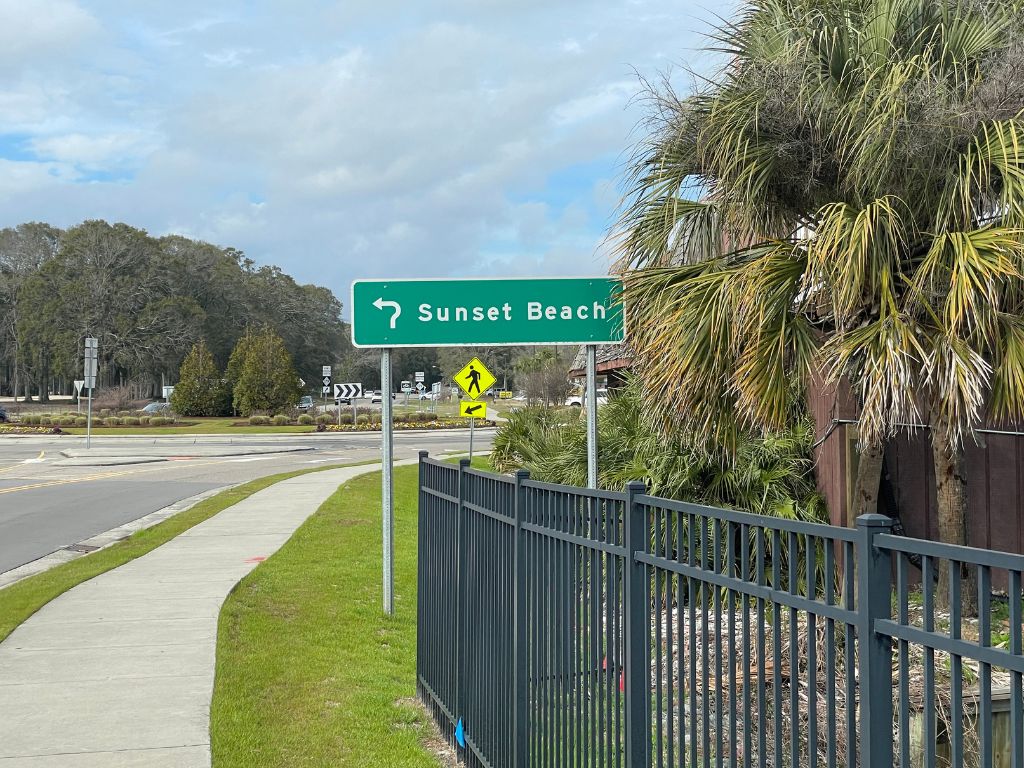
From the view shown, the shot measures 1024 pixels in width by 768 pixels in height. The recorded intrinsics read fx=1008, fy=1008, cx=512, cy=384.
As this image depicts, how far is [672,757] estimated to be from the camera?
2.92m

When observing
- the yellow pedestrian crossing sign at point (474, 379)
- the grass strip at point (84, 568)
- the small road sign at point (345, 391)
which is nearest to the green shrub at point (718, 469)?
the grass strip at point (84, 568)

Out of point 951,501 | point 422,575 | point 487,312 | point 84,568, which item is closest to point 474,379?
point 84,568

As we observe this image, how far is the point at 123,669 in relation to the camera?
6.95 m

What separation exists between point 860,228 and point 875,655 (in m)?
4.49

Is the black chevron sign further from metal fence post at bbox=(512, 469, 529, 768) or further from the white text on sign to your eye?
metal fence post at bbox=(512, 469, 529, 768)

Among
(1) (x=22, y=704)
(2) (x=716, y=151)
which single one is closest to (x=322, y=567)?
(1) (x=22, y=704)

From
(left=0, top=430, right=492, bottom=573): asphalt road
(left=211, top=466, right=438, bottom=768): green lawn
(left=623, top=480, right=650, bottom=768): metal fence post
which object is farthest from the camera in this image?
(left=0, top=430, right=492, bottom=573): asphalt road

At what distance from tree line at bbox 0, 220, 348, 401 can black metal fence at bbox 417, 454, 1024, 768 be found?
6888 cm

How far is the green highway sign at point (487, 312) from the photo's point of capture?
7.71 meters

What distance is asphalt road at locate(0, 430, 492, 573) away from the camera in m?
15.7

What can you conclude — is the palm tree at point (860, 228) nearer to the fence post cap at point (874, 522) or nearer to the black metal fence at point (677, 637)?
the black metal fence at point (677, 637)

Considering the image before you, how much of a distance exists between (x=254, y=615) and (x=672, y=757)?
21.2 ft

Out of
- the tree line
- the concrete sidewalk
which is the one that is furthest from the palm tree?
the tree line

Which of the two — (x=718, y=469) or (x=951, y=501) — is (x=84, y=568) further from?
(x=951, y=501)
